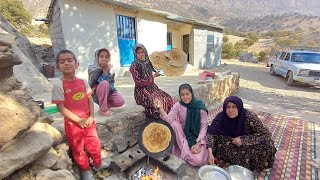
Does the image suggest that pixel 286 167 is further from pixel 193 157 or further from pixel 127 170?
pixel 127 170

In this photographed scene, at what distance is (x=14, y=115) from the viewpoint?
68.5 inches

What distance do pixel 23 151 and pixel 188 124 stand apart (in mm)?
2058

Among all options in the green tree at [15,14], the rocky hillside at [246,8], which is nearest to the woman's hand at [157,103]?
the green tree at [15,14]

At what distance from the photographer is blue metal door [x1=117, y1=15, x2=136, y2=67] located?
A: 849cm

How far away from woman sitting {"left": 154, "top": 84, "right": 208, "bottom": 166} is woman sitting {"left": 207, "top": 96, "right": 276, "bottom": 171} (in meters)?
0.15

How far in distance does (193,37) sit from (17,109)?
11.9 meters

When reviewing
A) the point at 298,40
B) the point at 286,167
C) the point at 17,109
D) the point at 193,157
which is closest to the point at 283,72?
the point at 286,167

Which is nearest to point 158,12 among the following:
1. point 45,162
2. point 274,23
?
point 45,162


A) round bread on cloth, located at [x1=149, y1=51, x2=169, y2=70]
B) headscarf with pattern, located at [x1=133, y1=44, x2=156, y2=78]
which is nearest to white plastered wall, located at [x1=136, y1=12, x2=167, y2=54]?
round bread on cloth, located at [x1=149, y1=51, x2=169, y2=70]

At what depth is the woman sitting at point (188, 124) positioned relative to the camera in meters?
2.91

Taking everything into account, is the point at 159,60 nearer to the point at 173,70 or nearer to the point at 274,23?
→ the point at 173,70

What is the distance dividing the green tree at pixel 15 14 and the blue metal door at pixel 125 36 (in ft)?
41.8

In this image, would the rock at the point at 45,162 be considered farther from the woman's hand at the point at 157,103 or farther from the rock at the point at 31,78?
the rock at the point at 31,78

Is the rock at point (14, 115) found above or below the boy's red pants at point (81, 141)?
above
